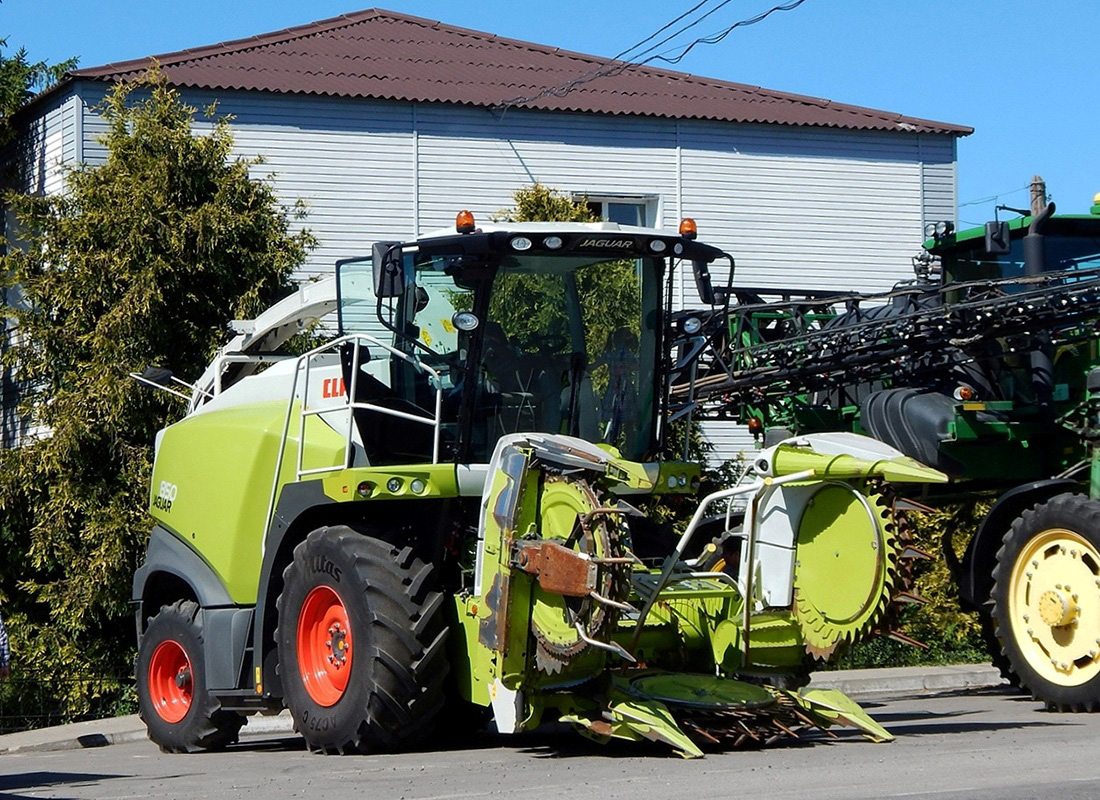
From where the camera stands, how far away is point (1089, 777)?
8.07m

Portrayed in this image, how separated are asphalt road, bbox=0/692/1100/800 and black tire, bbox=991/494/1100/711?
0.30 m

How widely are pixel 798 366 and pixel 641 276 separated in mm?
3775

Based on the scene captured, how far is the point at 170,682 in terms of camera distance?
520 inches

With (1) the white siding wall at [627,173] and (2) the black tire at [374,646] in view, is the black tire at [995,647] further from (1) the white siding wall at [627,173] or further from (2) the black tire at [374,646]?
(1) the white siding wall at [627,173]

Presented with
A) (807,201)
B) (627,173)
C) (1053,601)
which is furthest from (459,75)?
(1053,601)

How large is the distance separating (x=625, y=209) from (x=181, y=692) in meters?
13.7

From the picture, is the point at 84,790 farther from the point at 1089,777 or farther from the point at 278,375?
the point at 1089,777

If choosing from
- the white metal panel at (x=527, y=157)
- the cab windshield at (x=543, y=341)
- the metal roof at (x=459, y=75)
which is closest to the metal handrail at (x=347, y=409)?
the cab windshield at (x=543, y=341)

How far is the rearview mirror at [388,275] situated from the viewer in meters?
10.2

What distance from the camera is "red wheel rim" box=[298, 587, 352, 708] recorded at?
35.2ft

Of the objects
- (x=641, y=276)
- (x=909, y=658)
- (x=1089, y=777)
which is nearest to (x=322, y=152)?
Result: (x=909, y=658)

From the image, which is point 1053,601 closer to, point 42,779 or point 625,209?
point 42,779

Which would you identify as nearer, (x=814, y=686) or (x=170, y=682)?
(x=170, y=682)

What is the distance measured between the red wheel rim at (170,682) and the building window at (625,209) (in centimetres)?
1304
